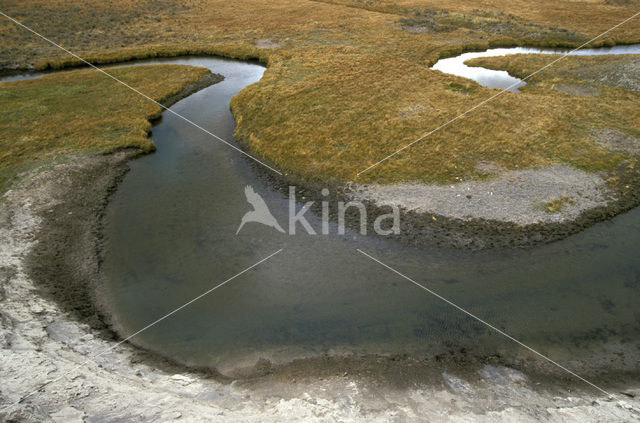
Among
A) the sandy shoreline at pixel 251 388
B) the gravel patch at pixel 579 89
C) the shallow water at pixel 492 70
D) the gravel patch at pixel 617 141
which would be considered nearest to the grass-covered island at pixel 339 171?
the sandy shoreline at pixel 251 388

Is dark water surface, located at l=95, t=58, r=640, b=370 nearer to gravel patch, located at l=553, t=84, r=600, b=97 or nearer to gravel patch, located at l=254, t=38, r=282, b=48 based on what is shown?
gravel patch, located at l=553, t=84, r=600, b=97

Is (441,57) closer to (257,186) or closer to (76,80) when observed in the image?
(257,186)

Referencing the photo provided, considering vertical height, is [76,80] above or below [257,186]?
above

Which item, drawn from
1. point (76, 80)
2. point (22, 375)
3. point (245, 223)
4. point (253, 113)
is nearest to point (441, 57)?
point (253, 113)
